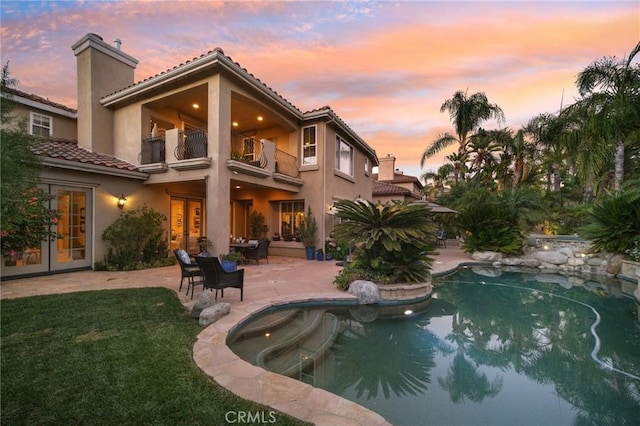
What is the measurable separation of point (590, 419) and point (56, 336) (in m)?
7.08

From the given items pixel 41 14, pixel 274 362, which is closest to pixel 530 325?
pixel 274 362

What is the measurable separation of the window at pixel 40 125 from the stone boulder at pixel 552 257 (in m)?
22.4

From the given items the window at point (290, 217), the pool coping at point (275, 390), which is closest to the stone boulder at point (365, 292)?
the pool coping at point (275, 390)

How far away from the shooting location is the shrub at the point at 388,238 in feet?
25.1

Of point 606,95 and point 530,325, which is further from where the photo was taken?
point 606,95

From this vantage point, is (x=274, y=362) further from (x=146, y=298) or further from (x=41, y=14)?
(x=41, y=14)

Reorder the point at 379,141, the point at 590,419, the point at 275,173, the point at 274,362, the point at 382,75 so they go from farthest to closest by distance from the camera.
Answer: the point at 379,141 < the point at 382,75 < the point at 275,173 < the point at 274,362 < the point at 590,419

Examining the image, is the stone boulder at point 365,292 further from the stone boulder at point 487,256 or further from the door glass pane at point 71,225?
the door glass pane at point 71,225

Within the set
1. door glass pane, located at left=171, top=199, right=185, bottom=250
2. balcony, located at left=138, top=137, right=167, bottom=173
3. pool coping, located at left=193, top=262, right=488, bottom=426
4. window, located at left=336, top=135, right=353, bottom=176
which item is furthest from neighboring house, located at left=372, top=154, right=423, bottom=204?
A: pool coping, located at left=193, top=262, right=488, bottom=426

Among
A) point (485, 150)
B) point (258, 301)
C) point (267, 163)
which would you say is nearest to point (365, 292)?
point (258, 301)

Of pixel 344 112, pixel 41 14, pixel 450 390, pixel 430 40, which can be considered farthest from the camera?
pixel 344 112

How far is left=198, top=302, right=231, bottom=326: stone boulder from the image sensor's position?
5102 mm

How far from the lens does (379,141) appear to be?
1003 inches

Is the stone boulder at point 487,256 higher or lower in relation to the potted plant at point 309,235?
lower
